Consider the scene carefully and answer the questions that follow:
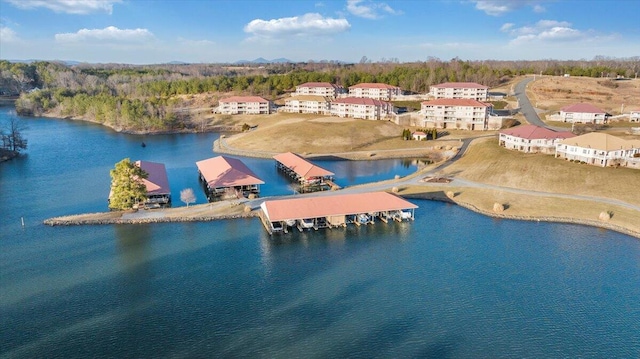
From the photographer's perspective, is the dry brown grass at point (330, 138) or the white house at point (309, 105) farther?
the white house at point (309, 105)

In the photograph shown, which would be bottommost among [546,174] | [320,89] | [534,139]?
[546,174]

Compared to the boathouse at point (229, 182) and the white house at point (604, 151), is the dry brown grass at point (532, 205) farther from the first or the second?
the boathouse at point (229, 182)

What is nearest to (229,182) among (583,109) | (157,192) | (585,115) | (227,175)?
(227,175)

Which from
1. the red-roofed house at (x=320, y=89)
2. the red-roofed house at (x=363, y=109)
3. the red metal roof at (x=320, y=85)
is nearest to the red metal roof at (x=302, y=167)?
the red-roofed house at (x=363, y=109)

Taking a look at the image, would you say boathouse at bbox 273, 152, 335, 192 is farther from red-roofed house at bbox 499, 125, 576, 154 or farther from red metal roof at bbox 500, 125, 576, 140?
red metal roof at bbox 500, 125, 576, 140

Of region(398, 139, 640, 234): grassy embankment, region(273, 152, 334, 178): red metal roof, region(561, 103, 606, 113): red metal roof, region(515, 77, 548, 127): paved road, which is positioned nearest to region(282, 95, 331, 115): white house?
region(515, 77, 548, 127): paved road

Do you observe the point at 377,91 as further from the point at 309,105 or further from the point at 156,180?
the point at 156,180
